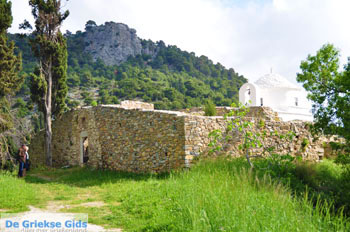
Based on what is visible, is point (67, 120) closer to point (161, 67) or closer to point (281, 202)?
point (281, 202)

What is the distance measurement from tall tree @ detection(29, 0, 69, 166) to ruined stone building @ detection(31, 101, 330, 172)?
1248 mm

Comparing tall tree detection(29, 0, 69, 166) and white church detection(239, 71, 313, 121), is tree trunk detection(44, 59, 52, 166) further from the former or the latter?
white church detection(239, 71, 313, 121)

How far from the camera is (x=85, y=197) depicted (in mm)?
7711

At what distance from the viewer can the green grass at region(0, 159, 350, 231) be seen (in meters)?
4.28

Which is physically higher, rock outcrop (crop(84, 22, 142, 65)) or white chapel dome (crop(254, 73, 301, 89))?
rock outcrop (crop(84, 22, 142, 65))

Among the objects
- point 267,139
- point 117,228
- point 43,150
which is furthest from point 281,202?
point 43,150

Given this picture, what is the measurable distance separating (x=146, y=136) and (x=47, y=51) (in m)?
8.08

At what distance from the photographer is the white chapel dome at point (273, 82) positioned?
23.3 metres

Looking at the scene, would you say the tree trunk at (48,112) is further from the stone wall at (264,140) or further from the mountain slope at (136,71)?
the mountain slope at (136,71)

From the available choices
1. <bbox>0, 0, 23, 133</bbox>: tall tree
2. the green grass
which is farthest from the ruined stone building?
<bbox>0, 0, 23, 133</bbox>: tall tree

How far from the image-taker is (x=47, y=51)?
15070 mm
